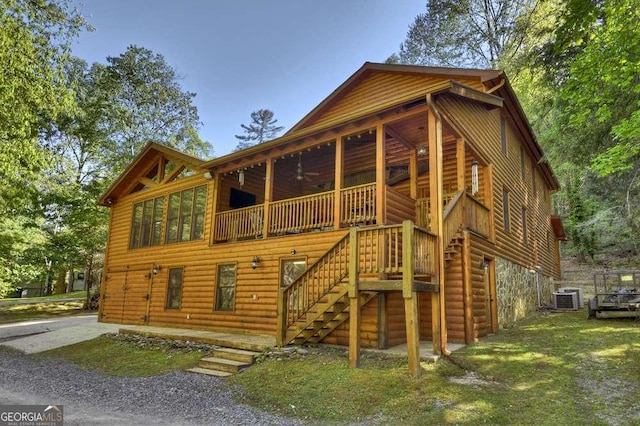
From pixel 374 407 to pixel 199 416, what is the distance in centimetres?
249

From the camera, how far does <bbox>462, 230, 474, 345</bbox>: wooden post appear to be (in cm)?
911

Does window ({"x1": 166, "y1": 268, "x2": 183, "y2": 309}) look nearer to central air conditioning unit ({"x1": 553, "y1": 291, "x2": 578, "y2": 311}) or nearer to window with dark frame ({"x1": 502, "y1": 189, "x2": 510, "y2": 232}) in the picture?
window with dark frame ({"x1": 502, "y1": 189, "x2": 510, "y2": 232})

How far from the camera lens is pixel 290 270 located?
10688mm

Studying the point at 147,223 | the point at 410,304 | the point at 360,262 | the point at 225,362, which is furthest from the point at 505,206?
the point at 147,223

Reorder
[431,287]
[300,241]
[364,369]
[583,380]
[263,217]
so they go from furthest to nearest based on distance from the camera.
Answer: [263,217]
[300,241]
[431,287]
[364,369]
[583,380]

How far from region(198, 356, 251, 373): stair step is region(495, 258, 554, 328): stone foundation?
24.8ft

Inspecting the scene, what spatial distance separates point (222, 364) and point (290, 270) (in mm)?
3224

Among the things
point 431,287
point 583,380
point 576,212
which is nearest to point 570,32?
point 431,287

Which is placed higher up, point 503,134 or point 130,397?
point 503,134

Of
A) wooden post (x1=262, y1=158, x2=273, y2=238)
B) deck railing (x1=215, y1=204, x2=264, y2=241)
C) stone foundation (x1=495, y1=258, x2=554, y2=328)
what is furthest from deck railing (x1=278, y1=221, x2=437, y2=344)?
stone foundation (x1=495, y1=258, x2=554, y2=328)

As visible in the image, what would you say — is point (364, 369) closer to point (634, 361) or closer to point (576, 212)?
point (634, 361)

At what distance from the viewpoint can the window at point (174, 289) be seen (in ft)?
45.0

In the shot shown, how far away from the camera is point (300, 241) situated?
10.4 metres

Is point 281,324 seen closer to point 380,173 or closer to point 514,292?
point 380,173
